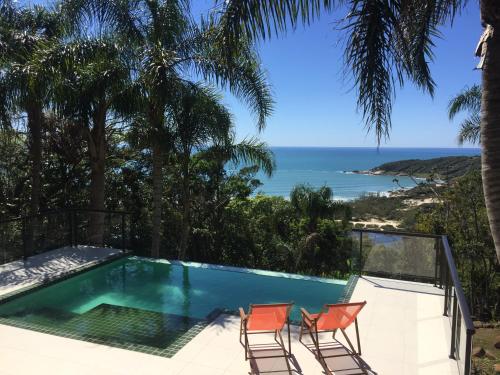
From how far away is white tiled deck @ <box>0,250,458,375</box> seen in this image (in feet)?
15.8

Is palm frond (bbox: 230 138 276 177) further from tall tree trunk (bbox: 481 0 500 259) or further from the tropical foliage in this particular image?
tall tree trunk (bbox: 481 0 500 259)

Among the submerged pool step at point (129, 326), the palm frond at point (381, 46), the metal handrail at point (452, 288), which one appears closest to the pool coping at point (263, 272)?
the metal handrail at point (452, 288)

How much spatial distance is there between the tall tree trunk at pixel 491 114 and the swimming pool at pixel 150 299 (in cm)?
390

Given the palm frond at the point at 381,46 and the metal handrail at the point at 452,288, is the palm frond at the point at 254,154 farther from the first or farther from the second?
the palm frond at the point at 381,46

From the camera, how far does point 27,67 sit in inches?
335

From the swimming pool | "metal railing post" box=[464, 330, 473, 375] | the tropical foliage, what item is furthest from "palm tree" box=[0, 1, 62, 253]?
the tropical foliage

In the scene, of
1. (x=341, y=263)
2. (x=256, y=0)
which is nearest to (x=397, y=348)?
(x=256, y=0)

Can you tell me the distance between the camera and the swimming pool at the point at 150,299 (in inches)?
235

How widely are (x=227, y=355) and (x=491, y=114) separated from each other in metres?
3.88

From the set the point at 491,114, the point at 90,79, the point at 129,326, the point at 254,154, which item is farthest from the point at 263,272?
the point at 491,114

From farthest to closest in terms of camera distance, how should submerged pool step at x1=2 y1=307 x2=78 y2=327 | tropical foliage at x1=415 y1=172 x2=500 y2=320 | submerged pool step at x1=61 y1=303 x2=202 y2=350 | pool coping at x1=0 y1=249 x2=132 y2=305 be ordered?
tropical foliage at x1=415 y1=172 x2=500 y2=320
pool coping at x1=0 y1=249 x2=132 y2=305
submerged pool step at x1=2 y1=307 x2=78 y2=327
submerged pool step at x1=61 y1=303 x2=202 y2=350

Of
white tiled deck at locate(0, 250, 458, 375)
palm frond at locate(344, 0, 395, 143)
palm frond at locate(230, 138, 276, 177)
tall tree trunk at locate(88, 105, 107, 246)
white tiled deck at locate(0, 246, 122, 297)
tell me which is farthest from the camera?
palm frond at locate(230, 138, 276, 177)

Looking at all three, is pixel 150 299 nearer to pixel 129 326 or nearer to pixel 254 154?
pixel 129 326

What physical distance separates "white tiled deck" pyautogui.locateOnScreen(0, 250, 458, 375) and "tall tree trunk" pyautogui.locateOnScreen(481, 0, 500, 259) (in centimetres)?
256
